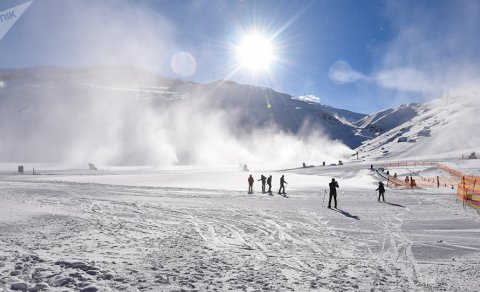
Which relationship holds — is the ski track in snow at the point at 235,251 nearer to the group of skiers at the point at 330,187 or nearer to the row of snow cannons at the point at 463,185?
the group of skiers at the point at 330,187

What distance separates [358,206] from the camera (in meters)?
19.0

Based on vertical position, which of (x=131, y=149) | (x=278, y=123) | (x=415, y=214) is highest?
(x=278, y=123)

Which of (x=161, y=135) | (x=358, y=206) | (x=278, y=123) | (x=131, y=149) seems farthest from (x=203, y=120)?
(x=358, y=206)

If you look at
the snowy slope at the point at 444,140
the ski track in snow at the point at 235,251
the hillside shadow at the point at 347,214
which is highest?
the snowy slope at the point at 444,140

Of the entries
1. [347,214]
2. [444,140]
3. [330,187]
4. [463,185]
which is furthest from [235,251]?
[444,140]

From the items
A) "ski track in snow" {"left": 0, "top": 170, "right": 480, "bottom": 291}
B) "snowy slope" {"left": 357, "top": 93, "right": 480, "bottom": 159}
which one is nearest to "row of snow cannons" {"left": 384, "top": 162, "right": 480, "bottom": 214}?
"ski track in snow" {"left": 0, "top": 170, "right": 480, "bottom": 291}

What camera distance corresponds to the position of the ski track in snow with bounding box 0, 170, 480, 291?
21.8ft

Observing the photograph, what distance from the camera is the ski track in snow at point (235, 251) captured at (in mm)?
6645

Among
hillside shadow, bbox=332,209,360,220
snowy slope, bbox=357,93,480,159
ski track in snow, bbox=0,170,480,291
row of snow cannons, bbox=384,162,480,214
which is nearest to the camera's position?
ski track in snow, bbox=0,170,480,291

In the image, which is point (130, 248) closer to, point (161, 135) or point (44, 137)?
point (161, 135)

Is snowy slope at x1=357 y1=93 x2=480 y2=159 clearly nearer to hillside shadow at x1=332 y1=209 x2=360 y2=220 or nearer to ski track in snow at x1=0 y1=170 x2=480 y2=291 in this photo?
hillside shadow at x1=332 y1=209 x2=360 y2=220

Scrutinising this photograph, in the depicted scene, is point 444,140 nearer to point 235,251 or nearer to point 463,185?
point 463,185

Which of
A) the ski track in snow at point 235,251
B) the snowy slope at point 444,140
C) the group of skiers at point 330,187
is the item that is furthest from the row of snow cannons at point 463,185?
the snowy slope at point 444,140

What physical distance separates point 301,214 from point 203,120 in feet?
506
